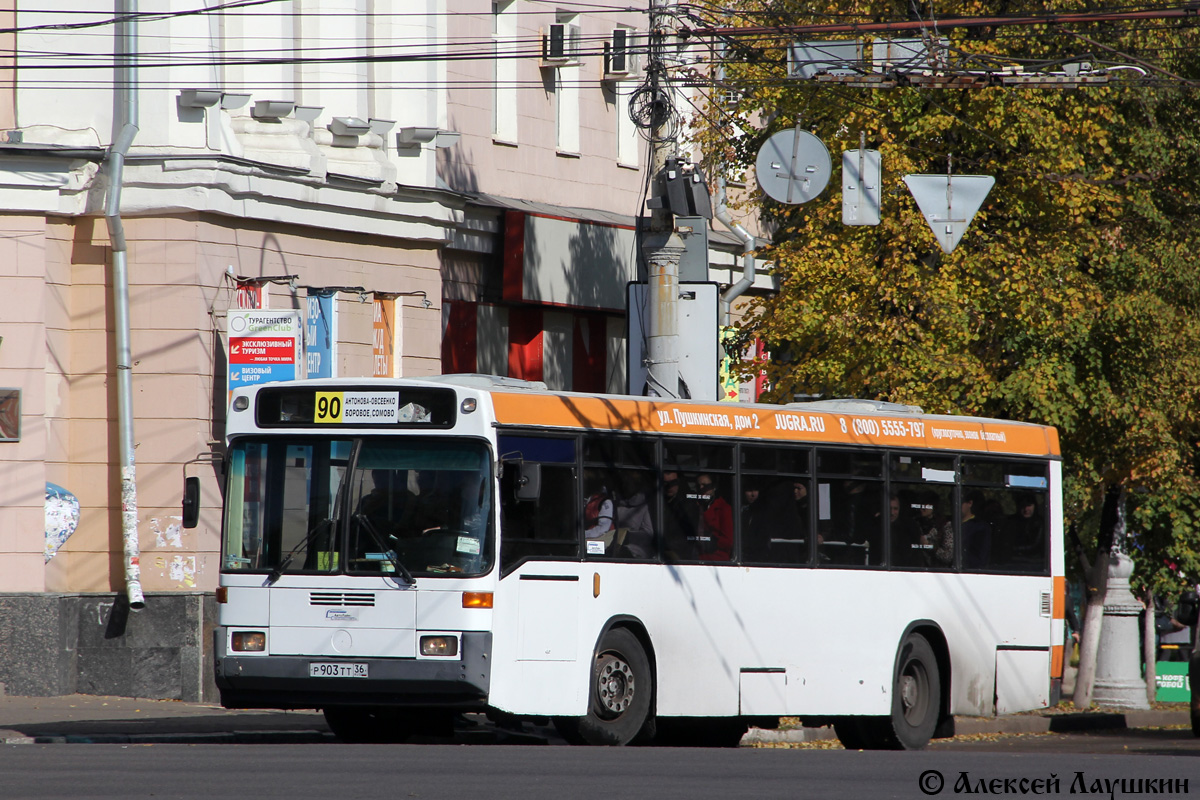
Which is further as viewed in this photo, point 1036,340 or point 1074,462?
point 1074,462

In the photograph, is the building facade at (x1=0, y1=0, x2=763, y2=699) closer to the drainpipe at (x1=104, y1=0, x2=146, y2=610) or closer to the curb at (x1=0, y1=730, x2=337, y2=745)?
the drainpipe at (x1=104, y1=0, x2=146, y2=610)

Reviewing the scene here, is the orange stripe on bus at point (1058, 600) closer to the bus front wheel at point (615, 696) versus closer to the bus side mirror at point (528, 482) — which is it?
the bus front wheel at point (615, 696)

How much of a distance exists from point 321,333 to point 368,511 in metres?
8.03

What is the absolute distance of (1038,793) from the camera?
1105cm

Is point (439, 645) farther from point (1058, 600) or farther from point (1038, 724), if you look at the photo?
point (1038, 724)

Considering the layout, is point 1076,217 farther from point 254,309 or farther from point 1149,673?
point 1149,673

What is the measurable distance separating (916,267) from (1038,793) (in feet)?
36.8

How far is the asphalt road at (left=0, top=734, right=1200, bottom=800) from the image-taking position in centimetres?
1058

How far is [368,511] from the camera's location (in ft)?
45.6

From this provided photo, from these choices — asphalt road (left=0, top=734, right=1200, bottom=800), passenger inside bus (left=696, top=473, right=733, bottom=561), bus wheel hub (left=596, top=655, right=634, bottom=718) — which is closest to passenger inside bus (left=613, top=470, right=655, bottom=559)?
passenger inside bus (left=696, top=473, right=733, bottom=561)

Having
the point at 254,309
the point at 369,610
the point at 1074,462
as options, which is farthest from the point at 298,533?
the point at 1074,462

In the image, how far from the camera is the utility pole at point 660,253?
61.8 ft

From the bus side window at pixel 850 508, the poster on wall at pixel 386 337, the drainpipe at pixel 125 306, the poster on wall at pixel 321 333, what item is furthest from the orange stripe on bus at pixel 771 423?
the poster on wall at pixel 386 337

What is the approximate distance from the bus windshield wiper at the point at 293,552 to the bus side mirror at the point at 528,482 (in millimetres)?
1367
